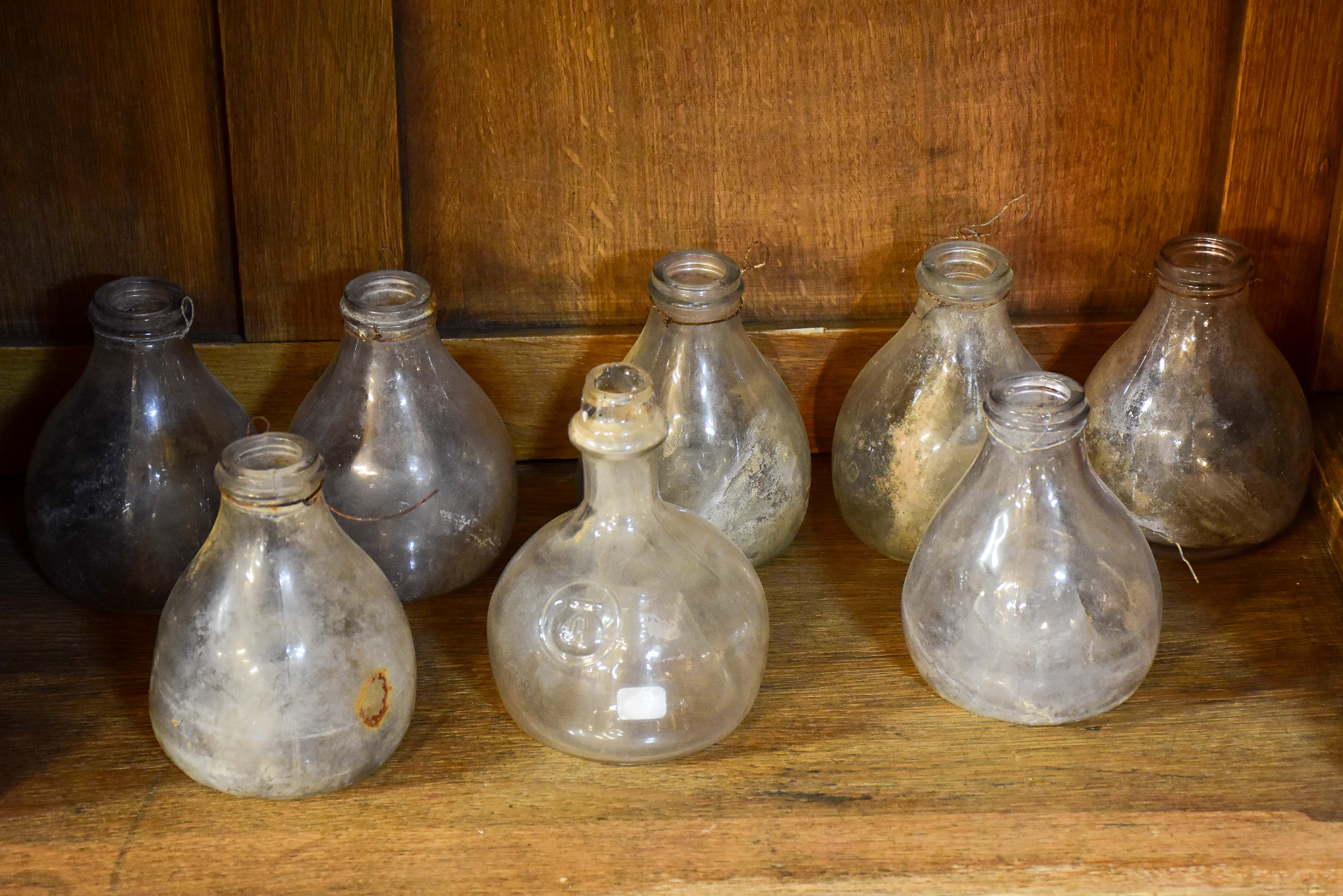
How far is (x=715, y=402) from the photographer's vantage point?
86cm

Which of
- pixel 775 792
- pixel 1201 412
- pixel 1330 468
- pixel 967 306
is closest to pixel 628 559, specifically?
pixel 775 792

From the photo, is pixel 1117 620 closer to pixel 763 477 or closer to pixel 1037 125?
pixel 763 477

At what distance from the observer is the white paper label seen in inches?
28.9

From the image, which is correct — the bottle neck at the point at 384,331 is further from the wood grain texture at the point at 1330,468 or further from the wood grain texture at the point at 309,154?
the wood grain texture at the point at 1330,468

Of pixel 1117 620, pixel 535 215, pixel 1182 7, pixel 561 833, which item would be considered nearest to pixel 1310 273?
pixel 1182 7

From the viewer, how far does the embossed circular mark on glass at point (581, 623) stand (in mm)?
733

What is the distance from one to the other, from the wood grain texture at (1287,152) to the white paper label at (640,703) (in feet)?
1.62

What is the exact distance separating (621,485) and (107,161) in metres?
0.41

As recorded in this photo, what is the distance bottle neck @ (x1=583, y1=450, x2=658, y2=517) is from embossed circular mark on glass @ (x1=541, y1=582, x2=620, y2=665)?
0.04m

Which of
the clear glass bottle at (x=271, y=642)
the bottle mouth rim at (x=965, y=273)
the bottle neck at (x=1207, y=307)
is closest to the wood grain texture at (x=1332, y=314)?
the bottle neck at (x=1207, y=307)

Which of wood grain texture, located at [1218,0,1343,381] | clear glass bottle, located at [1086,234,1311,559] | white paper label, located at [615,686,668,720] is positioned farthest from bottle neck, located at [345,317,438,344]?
wood grain texture, located at [1218,0,1343,381]

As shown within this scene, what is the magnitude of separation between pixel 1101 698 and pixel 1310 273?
0.37m

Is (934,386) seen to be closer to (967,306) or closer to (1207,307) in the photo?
(967,306)

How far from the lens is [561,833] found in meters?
0.71
